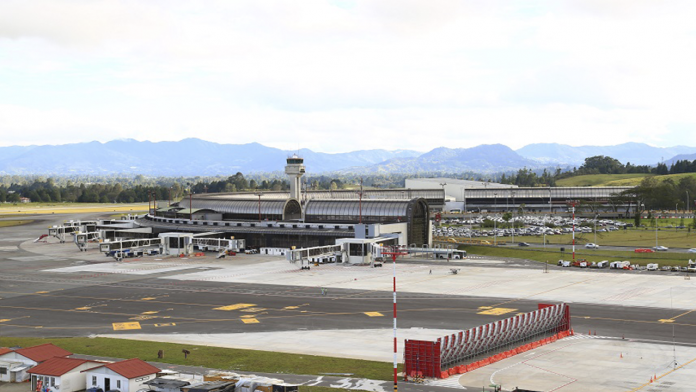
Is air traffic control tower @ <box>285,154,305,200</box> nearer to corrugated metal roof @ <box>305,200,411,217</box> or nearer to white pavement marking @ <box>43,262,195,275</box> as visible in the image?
corrugated metal roof @ <box>305,200,411,217</box>

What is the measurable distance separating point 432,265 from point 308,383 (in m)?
Result: 65.9

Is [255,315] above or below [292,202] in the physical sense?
below

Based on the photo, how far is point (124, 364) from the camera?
45.3 m

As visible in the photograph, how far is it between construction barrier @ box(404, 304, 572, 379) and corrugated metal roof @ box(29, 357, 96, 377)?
2247 cm

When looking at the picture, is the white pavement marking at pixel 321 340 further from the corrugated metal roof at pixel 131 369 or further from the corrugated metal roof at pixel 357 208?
the corrugated metal roof at pixel 357 208

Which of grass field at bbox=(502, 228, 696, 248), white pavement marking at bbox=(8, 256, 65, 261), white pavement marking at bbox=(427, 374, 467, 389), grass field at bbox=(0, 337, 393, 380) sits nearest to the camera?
white pavement marking at bbox=(427, 374, 467, 389)

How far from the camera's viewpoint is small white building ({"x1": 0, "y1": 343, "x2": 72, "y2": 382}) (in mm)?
47969

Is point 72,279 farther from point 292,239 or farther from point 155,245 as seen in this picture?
point 292,239

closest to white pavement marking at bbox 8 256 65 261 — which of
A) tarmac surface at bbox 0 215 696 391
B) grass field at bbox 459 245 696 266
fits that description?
tarmac surface at bbox 0 215 696 391

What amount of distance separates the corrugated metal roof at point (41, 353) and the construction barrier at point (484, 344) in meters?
25.4

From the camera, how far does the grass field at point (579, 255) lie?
357ft

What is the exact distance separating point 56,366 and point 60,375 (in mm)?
1692

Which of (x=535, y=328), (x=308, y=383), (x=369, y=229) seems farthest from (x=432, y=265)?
(x=308, y=383)

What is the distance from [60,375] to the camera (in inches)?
1736
